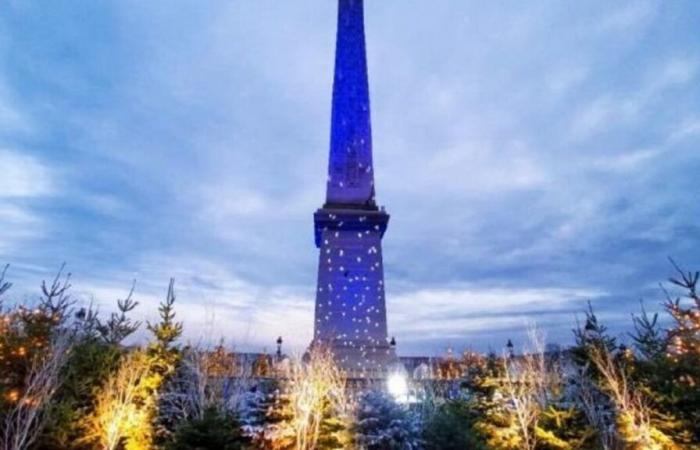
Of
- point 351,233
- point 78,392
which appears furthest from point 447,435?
point 351,233

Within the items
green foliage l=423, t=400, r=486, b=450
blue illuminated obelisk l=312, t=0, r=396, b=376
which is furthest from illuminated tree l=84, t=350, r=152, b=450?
blue illuminated obelisk l=312, t=0, r=396, b=376

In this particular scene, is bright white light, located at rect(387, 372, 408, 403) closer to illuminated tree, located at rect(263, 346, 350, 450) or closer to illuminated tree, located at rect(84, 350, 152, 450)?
illuminated tree, located at rect(263, 346, 350, 450)

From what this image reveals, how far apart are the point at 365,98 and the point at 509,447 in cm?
2481

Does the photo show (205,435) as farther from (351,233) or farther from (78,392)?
(351,233)

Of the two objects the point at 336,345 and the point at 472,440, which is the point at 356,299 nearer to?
the point at 336,345

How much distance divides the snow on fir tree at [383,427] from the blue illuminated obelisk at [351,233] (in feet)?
37.7

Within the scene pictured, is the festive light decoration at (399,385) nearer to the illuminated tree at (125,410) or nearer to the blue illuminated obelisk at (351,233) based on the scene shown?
the blue illuminated obelisk at (351,233)

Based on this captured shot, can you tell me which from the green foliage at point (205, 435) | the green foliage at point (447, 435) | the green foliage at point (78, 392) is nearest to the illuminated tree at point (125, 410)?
the green foliage at point (78, 392)

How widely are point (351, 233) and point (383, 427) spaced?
16.7 metres

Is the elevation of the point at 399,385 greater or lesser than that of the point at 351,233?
lesser

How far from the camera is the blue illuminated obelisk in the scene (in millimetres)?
27172

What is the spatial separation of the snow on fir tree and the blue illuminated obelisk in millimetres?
11493

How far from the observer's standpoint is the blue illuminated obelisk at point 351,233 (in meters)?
27.2

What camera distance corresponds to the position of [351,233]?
29688 mm
